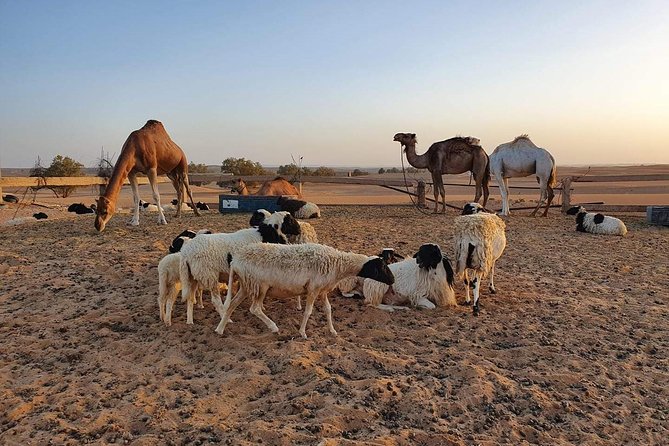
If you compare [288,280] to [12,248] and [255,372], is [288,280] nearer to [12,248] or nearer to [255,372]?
[255,372]

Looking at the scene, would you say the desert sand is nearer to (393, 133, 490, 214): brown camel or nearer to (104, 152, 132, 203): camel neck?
(104, 152, 132, 203): camel neck

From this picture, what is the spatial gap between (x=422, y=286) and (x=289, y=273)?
7.53ft

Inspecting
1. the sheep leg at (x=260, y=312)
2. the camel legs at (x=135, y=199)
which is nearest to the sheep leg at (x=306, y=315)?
the sheep leg at (x=260, y=312)

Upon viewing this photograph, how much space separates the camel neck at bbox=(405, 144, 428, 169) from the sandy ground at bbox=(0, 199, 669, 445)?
9.74m

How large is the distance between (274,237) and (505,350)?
11.6 ft

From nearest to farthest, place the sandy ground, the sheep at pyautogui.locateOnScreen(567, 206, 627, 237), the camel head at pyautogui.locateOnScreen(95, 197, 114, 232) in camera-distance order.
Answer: the sandy ground → the camel head at pyautogui.locateOnScreen(95, 197, 114, 232) → the sheep at pyautogui.locateOnScreen(567, 206, 627, 237)

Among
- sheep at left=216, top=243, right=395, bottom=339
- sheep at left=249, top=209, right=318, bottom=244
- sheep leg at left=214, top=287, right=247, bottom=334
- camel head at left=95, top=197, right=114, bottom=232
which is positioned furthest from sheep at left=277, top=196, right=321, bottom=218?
sheep leg at left=214, top=287, right=247, bottom=334

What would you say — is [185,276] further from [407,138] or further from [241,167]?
[241,167]

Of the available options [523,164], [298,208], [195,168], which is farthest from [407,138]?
[195,168]

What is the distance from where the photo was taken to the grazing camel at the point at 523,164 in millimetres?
16875

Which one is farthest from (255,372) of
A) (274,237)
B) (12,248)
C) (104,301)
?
(12,248)

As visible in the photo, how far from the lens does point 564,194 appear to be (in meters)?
18.2

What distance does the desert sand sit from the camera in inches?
157

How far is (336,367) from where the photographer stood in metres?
5.06
